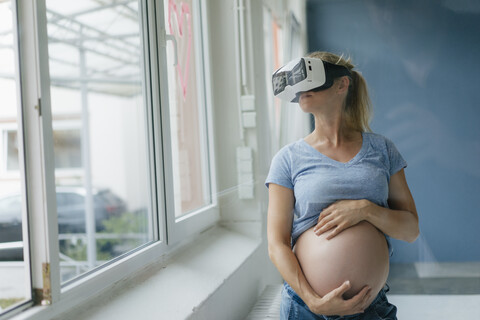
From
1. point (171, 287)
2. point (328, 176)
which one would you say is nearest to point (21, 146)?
point (171, 287)

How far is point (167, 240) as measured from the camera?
167cm

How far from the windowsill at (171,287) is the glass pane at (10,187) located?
0.11 meters

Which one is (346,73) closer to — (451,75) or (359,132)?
(359,132)

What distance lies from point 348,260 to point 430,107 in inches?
34.5

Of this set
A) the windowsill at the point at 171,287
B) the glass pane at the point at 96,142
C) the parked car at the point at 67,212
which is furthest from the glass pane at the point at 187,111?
the glass pane at the point at 96,142

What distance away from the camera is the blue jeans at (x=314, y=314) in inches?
48.0

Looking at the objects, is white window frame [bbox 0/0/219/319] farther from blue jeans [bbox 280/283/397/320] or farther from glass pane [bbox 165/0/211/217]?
glass pane [bbox 165/0/211/217]

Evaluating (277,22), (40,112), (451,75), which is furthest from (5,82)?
(451,75)

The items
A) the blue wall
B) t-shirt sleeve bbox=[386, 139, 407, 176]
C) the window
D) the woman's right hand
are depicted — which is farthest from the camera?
the window

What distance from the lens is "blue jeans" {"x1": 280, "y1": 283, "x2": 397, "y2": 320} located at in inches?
48.0

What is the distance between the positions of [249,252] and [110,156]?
5.53 meters

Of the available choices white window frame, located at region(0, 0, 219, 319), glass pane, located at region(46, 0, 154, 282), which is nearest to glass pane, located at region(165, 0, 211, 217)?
white window frame, located at region(0, 0, 219, 319)

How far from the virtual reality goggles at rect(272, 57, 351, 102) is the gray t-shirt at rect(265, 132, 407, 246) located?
0.16 meters

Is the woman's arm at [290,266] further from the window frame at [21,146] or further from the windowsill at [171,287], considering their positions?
the window frame at [21,146]
